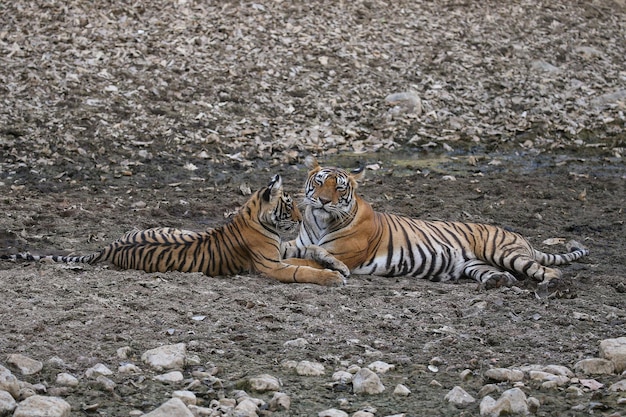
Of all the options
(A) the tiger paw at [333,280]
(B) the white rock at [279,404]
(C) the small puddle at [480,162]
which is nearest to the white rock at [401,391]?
(B) the white rock at [279,404]

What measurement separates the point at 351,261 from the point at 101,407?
3.46 meters

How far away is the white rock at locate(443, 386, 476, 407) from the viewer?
430 cm

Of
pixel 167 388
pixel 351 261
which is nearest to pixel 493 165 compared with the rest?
pixel 351 261

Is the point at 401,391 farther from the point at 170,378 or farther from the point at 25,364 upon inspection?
the point at 25,364

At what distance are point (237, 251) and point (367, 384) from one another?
275cm

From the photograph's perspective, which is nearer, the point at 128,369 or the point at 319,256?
the point at 128,369

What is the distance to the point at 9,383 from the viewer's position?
417 cm

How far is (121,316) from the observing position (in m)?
5.38

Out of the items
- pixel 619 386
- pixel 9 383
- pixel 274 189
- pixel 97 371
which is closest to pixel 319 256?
pixel 274 189

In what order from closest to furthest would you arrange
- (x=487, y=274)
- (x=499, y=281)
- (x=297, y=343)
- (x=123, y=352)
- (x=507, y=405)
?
(x=507, y=405) < (x=123, y=352) < (x=297, y=343) < (x=499, y=281) < (x=487, y=274)

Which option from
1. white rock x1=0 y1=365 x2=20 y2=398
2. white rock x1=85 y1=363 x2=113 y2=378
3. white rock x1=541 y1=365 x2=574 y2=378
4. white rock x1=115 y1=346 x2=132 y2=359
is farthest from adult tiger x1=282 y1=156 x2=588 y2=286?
white rock x1=0 y1=365 x2=20 y2=398

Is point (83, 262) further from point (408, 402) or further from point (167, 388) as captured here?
point (408, 402)

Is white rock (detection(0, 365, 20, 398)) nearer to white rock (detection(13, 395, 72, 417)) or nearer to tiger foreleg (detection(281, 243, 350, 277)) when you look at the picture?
white rock (detection(13, 395, 72, 417))

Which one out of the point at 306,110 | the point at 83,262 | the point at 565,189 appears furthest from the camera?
the point at 306,110
